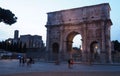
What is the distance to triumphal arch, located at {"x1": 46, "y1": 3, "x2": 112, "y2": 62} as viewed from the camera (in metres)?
40.8

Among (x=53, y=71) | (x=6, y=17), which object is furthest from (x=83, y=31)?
(x=53, y=71)

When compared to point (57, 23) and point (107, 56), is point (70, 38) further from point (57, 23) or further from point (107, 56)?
point (107, 56)

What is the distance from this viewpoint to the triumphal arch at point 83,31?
40.8 meters

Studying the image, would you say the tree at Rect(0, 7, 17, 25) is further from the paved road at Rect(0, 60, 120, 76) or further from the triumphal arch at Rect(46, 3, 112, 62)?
the triumphal arch at Rect(46, 3, 112, 62)

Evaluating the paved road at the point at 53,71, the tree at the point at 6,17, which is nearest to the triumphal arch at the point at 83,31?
the tree at the point at 6,17

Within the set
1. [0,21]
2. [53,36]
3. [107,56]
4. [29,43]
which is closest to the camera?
[0,21]

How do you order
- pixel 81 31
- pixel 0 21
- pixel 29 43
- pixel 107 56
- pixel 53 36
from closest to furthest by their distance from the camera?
pixel 0 21 → pixel 107 56 → pixel 81 31 → pixel 53 36 → pixel 29 43

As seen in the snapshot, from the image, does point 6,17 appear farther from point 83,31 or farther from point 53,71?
point 83,31

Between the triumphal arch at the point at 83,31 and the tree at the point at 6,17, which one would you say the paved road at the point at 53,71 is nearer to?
the tree at the point at 6,17

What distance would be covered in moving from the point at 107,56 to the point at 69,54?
704cm

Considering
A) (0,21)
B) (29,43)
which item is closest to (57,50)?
(0,21)

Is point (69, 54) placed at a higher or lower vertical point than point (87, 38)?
lower

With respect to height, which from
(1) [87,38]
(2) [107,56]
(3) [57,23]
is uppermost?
(3) [57,23]

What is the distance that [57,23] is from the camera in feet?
151
